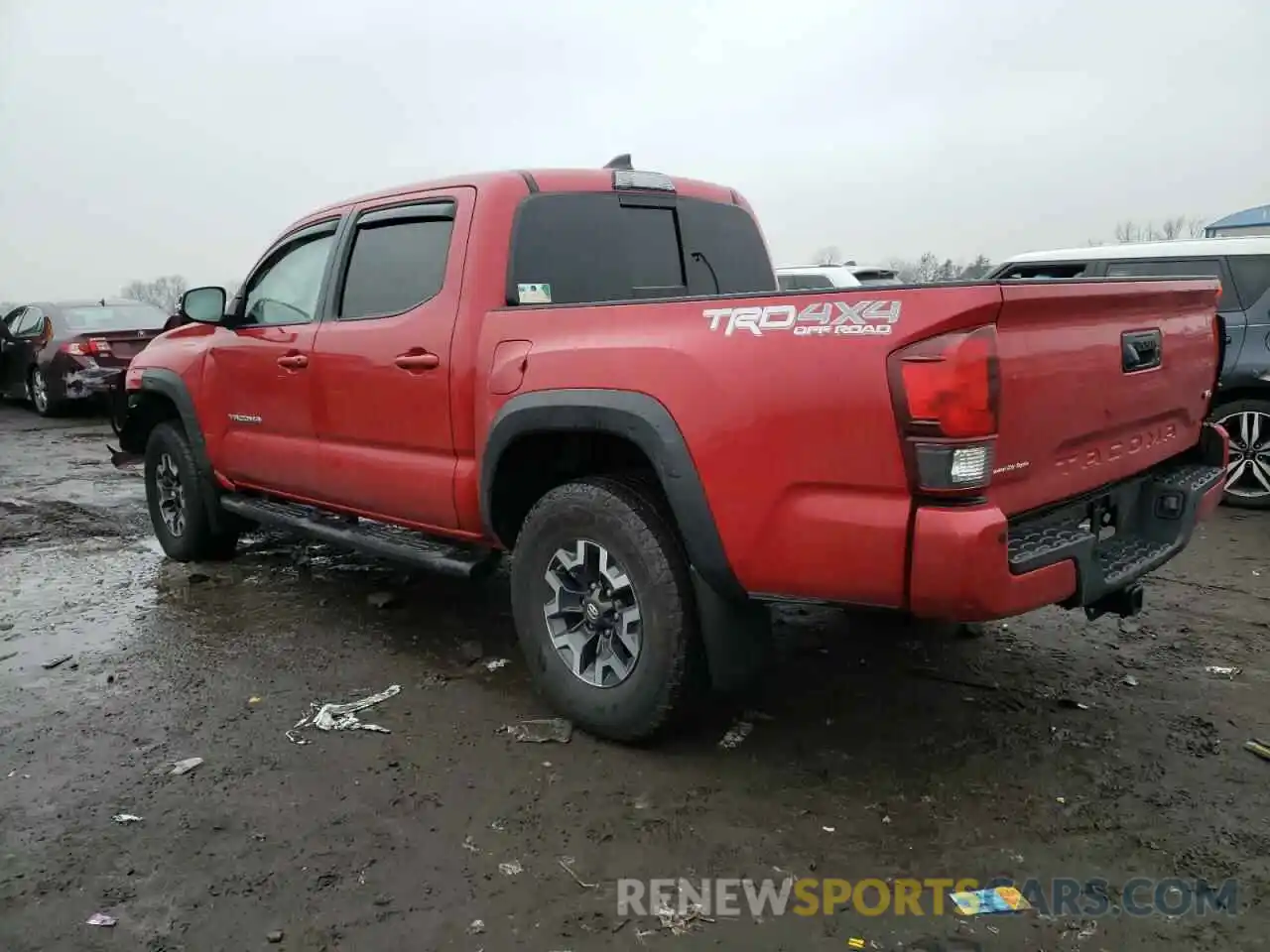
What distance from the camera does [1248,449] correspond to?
21.8 feet

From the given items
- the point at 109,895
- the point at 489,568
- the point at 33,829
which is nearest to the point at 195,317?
the point at 489,568

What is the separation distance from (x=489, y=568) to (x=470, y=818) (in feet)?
3.67

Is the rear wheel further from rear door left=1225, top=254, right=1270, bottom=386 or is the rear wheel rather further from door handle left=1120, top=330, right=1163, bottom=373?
door handle left=1120, top=330, right=1163, bottom=373

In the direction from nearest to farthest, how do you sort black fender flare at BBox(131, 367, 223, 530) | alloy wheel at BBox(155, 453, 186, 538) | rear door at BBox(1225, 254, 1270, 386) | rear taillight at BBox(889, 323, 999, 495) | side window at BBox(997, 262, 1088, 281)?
rear taillight at BBox(889, 323, 999, 495) < black fender flare at BBox(131, 367, 223, 530) < alloy wheel at BBox(155, 453, 186, 538) < rear door at BBox(1225, 254, 1270, 386) < side window at BBox(997, 262, 1088, 281)

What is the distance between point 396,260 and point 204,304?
1.58m

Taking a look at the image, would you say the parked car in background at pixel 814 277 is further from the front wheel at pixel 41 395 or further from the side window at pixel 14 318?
the side window at pixel 14 318

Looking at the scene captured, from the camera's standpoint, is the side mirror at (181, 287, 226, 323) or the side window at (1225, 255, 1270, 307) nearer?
the side mirror at (181, 287, 226, 323)

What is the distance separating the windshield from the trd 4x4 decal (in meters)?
11.5

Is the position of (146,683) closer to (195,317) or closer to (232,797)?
(232,797)

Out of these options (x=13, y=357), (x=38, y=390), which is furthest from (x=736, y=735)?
(x=13, y=357)

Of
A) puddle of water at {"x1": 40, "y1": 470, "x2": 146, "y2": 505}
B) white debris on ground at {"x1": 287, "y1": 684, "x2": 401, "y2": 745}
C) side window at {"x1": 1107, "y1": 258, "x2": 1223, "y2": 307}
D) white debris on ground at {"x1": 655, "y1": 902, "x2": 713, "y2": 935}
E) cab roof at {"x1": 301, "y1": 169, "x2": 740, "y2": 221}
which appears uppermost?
cab roof at {"x1": 301, "y1": 169, "x2": 740, "y2": 221}

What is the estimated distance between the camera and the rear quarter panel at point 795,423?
2.50 metres

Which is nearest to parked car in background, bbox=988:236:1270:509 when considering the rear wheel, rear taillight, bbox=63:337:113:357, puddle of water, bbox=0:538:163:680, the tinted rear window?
the rear wheel

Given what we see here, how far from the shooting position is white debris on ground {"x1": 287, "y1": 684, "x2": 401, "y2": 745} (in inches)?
139
